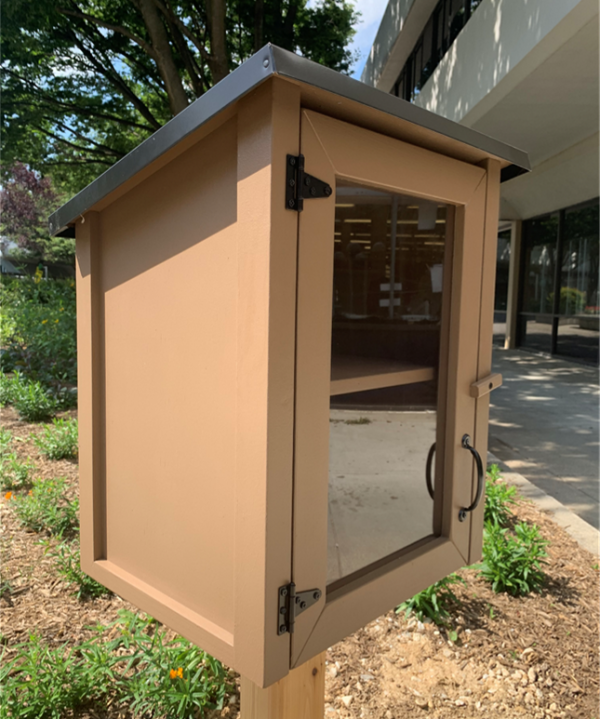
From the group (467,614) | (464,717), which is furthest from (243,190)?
(467,614)

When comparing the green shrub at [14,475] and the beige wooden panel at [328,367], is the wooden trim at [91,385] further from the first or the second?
the green shrub at [14,475]

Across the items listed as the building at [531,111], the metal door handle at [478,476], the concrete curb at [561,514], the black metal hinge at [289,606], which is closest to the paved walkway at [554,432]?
the concrete curb at [561,514]

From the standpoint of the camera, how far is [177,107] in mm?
6000

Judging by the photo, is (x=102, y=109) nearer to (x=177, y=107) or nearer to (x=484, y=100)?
(x=177, y=107)

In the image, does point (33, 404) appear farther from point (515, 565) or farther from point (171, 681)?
point (515, 565)

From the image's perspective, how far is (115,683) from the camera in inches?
74.0

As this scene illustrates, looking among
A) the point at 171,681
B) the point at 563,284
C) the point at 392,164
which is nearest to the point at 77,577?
the point at 171,681

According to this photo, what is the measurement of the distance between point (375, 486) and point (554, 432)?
5.15m

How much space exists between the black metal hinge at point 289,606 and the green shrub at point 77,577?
1.87 meters

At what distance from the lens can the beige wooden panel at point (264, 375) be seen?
2.85 ft

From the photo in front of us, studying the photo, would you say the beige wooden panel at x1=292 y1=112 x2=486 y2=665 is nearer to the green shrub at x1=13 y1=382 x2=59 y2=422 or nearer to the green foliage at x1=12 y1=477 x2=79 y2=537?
the green foliage at x1=12 y1=477 x2=79 y2=537

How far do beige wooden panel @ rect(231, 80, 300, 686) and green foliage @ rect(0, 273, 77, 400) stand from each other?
15.5 ft

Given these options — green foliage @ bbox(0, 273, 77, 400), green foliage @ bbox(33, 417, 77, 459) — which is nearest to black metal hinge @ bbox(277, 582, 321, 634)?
green foliage @ bbox(33, 417, 77, 459)

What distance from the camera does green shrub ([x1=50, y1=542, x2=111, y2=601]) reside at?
99.3 inches
